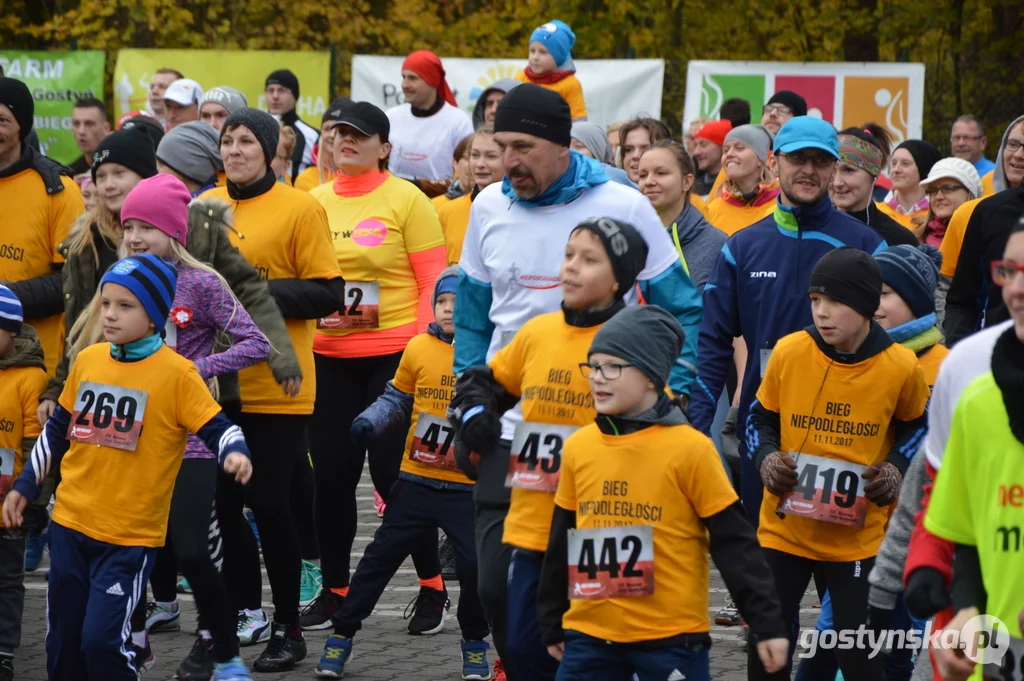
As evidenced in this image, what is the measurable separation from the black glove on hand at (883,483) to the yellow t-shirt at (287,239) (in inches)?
107

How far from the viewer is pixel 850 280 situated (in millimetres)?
5895

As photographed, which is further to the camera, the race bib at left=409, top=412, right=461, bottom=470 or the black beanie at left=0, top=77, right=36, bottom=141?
the black beanie at left=0, top=77, right=36, bottom=141

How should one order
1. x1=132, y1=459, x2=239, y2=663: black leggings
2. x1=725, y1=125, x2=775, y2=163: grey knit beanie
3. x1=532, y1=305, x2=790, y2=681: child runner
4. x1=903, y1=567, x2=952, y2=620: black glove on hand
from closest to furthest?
x1=903, y1=567, x2=952, y2=620: black glove on hand < x1=532, y1=305, x2=790, y2=681: child runner < x1=132, y1=459, x2=239, y2=663: black leggings < x1=725, y1=125, x2=775, y2=163: grey knit beanie

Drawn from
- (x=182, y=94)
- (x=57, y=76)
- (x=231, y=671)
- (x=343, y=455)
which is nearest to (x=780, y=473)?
(x=231, y=671)

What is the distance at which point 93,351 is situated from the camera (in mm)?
6238

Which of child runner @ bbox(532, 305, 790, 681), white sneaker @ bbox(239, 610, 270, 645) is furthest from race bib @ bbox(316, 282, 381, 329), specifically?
child runner @ bbox(532, 305, 790, 681)

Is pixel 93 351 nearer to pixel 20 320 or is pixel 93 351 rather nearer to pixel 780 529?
pixel 20 320

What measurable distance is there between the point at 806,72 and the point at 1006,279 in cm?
1382

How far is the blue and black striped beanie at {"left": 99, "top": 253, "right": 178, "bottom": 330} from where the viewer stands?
20.2ft

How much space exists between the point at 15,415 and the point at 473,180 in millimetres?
3490

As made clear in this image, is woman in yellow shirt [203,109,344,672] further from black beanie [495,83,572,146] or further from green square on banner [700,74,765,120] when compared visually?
green square on banner [700,74,765,120]

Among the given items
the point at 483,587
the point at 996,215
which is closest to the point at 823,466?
the point at 483,587

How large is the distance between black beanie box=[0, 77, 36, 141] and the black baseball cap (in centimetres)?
150

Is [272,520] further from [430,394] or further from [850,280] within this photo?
[850,280]
